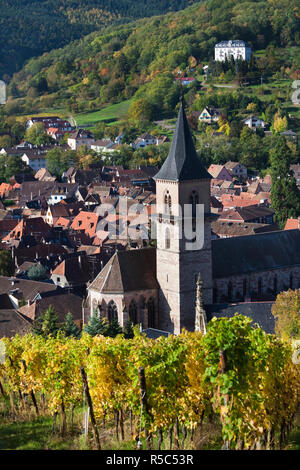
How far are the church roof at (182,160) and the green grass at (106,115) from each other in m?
133

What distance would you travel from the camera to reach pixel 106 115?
18862 cm

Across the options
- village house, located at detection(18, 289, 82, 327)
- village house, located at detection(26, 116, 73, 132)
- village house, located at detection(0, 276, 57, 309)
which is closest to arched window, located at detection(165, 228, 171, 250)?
village house, located at detection(18, 289, 82, 327)

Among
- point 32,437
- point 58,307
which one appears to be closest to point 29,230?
point 58,307

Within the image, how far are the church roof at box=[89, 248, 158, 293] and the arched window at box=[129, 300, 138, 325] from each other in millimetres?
781

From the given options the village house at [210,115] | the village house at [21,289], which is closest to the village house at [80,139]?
the village house at [210,115]

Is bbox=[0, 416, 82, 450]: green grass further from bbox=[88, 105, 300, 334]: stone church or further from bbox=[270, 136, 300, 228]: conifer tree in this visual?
bbox=[270, 136, 300, 228]: conifer tree

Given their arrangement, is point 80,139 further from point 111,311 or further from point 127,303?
point 127,303

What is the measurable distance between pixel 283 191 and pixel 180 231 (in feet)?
145

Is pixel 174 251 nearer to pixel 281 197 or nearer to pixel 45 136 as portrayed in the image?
pixel 281 197

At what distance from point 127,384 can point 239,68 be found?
15431cm

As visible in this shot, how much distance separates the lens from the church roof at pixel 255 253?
54.7m

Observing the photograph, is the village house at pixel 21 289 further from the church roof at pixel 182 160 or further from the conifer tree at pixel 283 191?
the conifer tree at pixel 283 191

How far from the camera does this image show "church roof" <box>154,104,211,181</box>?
5056 centimetres

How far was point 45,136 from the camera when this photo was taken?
171625mm
